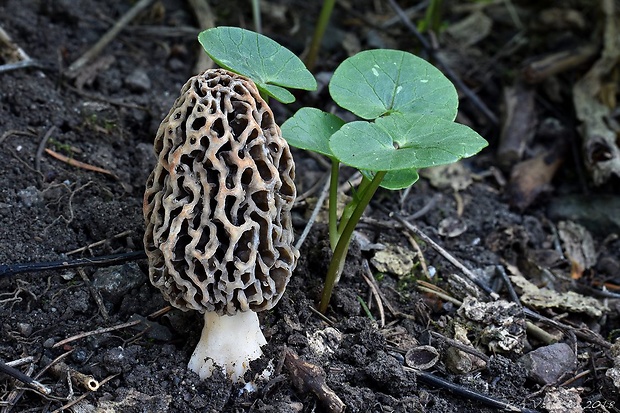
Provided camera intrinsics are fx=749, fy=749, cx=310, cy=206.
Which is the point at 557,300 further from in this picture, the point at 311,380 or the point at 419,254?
the point at 311,380

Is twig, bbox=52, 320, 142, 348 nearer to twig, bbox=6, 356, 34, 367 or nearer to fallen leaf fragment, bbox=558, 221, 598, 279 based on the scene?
twig, bbox=6, 356, 34, 367

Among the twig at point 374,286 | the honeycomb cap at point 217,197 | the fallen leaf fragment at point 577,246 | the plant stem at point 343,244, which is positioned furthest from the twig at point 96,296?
the fallen leaf fragment at point 577,246

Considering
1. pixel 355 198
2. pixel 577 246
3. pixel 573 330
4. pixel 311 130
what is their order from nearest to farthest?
pixel 311 130 → pixel 355 198 → pixel 573 330 → pixel 577 246

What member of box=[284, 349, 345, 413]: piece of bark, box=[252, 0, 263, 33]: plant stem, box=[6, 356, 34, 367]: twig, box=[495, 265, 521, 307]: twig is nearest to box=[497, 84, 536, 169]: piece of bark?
box=[495, 265, 521, 307]: twig

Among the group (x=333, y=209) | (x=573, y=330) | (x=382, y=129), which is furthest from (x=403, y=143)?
(x=573, y=330)

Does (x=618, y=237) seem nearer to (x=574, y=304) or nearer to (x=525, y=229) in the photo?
(x=525, y=229)

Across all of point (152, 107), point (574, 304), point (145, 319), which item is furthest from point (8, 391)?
point (574, 304)
